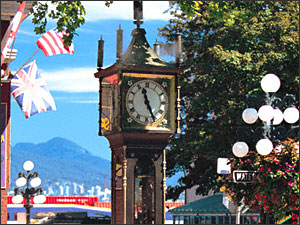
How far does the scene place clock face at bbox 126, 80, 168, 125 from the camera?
49.0 ft

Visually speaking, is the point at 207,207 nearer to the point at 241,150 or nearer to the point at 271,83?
the point at 271,83

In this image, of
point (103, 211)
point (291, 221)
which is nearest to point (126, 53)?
point (291, 221)

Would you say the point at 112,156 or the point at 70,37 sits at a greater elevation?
the point at 70,37

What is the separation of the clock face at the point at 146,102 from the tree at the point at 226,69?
1479cm

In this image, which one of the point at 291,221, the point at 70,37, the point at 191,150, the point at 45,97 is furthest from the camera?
the point at 191,150

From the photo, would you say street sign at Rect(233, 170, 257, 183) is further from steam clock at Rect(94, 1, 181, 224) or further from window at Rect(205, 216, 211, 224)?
window at Rect(205, 216, 211, 224)

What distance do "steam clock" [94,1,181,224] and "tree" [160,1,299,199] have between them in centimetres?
1473

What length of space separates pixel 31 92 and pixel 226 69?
25.9 feet

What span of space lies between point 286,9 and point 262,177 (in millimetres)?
17277

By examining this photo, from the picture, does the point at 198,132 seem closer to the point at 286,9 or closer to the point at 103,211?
the point at 286,9

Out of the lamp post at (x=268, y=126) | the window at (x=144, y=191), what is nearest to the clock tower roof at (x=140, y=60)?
the window at (x=144, y=191)

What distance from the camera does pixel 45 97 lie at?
2692 centimetres

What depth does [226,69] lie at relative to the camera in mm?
30688

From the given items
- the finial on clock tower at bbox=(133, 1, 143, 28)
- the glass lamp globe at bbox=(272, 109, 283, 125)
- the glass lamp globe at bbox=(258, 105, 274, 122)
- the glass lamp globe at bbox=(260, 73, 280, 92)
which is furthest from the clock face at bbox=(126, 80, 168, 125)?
the glass lamp globe at bbox=(260, 73, 280, 92)
